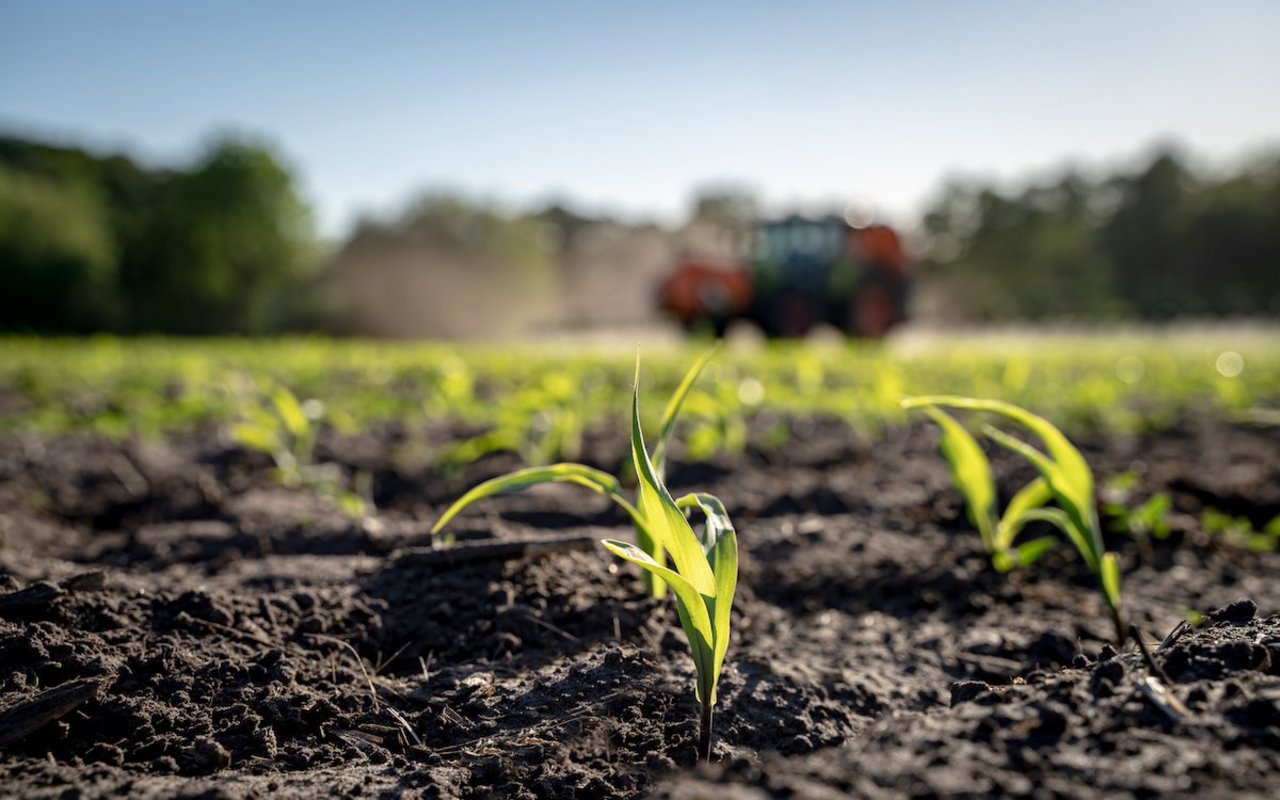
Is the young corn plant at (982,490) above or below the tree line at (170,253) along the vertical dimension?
below

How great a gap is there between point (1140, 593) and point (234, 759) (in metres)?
1.98

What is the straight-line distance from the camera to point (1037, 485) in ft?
6.51

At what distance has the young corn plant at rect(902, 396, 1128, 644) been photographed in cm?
153

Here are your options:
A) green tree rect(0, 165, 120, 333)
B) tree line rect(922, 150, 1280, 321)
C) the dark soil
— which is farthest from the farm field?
tree line rect(922, 150, 1280, 321)

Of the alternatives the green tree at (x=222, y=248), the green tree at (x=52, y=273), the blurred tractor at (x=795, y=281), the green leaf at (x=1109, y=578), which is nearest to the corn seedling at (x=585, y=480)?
the green leaf at (x=1109, y=578)

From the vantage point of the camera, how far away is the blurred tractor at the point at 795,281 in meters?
12.9

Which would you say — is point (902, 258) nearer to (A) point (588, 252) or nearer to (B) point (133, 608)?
(B) point (133, 608)

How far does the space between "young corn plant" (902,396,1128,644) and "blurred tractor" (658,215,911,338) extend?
10920 mm

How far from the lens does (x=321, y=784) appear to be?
1150mm

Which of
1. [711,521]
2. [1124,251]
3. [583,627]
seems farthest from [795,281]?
[1124,251]

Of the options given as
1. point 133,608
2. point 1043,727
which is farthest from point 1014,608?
point 133,608

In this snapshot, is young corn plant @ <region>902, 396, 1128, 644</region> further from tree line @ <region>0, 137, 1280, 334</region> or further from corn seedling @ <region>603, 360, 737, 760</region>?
tree line @ <region>0, 137, 1280, 334</region>

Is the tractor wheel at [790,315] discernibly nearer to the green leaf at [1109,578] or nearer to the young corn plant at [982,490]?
the young corn plant at [982,490]

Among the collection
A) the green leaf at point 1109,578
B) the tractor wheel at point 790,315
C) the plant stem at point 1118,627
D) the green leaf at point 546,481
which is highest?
the tractor wheel at point 790,315
